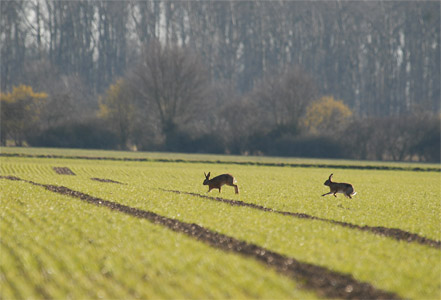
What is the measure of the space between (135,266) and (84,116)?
8145 cm

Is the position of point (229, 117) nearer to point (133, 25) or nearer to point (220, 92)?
point (220, 92)

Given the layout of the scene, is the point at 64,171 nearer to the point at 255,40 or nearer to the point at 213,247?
the point at 213,247

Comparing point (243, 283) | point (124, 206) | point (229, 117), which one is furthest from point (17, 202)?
point (229, 117)

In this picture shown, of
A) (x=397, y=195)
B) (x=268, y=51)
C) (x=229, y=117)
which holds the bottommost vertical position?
(x=397, y=195)

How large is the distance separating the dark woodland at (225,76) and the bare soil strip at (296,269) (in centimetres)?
6939

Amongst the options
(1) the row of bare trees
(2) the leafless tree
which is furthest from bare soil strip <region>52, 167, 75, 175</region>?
(1) the row of bare trees

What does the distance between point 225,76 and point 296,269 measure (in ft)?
371

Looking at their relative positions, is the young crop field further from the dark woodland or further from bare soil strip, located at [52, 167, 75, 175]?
the dark woodland

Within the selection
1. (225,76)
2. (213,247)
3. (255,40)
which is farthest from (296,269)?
(255,40)

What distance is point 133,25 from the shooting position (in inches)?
4948

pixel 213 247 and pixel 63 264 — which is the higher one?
pixel 63 264

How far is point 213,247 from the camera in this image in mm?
13602

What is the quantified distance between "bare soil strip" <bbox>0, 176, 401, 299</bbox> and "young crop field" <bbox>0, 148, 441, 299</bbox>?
0.02 m

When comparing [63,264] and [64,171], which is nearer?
[63,264]
